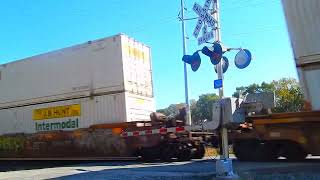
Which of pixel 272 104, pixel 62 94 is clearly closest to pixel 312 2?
pixel 272 104

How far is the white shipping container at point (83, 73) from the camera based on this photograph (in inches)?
711

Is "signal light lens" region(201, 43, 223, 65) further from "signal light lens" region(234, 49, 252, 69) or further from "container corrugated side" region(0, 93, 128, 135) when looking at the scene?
"container corrugated side" region(0, 93, 128, 135)

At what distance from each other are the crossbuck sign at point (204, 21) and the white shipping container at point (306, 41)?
1769 mm

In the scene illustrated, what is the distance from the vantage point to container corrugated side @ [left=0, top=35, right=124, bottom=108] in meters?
18.1

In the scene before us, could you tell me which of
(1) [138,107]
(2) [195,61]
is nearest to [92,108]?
(1) [138,107]

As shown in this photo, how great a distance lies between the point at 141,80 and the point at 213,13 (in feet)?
28.7

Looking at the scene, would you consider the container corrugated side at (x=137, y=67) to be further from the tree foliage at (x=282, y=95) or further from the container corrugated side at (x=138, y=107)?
the tree foliage at (x=282, y=95)

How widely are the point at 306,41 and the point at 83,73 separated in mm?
10545

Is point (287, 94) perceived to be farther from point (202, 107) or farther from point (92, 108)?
point (92, 108)

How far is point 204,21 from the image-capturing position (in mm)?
10477

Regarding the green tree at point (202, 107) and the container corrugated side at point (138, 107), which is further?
the green tree at point (202, 107)

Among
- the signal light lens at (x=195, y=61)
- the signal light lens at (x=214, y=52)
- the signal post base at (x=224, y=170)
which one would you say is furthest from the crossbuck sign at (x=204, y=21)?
the signal post base at (x=224, y=170)

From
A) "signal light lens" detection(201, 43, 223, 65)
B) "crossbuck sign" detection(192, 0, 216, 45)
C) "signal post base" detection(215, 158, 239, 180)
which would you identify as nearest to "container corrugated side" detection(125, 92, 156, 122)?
"crossbuck sign" detection(192, 0, 216, 45)

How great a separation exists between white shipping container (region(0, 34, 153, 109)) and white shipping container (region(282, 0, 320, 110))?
27.2 ft
